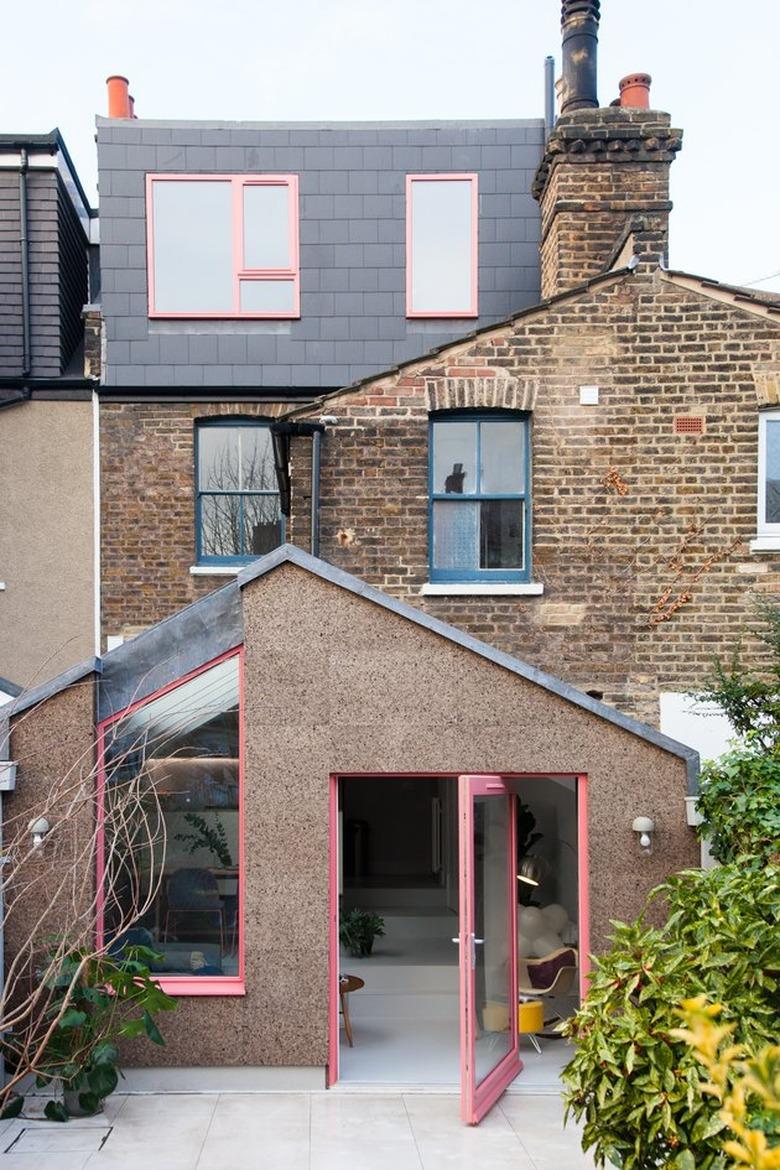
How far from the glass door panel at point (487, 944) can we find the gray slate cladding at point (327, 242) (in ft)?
22.1

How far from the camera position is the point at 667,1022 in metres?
5.77

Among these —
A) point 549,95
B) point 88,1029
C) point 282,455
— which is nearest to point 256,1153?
point 88,1029

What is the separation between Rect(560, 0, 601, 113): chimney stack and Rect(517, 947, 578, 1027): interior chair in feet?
28.5

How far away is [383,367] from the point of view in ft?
44.4

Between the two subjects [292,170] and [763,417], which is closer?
[763,417]

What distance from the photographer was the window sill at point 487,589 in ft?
36.5

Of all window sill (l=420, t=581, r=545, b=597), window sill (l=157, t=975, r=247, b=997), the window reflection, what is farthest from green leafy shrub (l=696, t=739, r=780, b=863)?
window sill (l=157, t=975, r=247, b=997)

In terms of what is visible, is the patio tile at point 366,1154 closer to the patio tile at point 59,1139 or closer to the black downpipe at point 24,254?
the patio tile at point 59,1139

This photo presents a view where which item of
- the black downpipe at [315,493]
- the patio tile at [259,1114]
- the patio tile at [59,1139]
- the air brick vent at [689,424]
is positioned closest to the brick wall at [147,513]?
the black downpipe at [315,493]

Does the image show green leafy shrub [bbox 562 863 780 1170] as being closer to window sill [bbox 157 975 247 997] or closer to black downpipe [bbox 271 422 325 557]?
window sill [bbox 157 975 247 997]

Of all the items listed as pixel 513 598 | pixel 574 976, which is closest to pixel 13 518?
pixel 513 598

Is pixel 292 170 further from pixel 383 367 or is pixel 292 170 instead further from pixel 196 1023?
pixel 196 1023

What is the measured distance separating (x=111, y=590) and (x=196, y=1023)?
246 inches

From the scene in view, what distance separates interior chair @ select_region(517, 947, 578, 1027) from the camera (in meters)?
9.84
